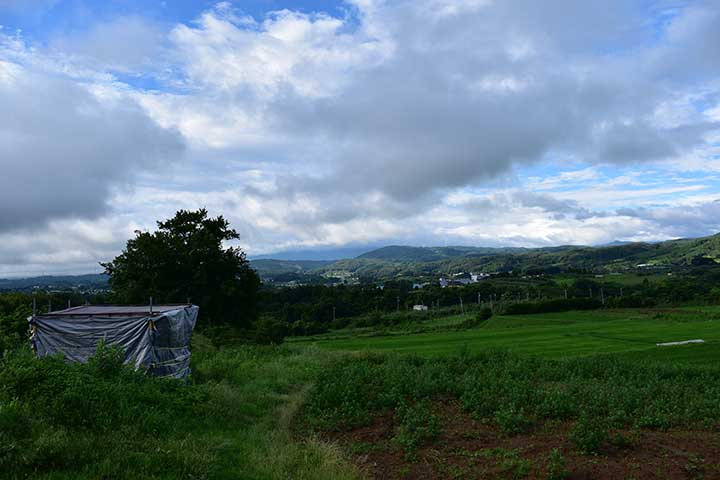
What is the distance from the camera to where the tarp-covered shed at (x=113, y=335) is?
1470 centimetres

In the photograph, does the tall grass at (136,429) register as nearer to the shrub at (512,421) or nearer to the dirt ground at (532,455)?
the dirt ground at (532,455)

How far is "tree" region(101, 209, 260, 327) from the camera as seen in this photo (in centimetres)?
3142

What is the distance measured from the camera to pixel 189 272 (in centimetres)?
3222

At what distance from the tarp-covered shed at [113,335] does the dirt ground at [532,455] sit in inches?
273

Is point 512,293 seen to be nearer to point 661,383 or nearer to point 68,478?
point 661,383

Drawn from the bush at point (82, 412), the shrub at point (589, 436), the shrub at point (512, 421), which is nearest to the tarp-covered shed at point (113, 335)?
the bush at point (82, 412)

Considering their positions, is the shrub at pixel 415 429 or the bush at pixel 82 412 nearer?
the bush at pixel 82 412

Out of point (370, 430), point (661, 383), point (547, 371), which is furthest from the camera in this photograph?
point (547, 371)

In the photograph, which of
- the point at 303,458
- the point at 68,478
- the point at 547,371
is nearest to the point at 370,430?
the point at 303,458

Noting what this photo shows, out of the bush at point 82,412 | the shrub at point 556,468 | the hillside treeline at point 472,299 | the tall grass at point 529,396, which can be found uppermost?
the bush at point 82,412

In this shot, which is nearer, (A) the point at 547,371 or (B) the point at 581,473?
(B) the point at 581,473

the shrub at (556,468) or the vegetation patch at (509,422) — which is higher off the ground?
the shrub at (556,468)

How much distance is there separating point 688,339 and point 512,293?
7197cm

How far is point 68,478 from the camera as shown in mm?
6809
